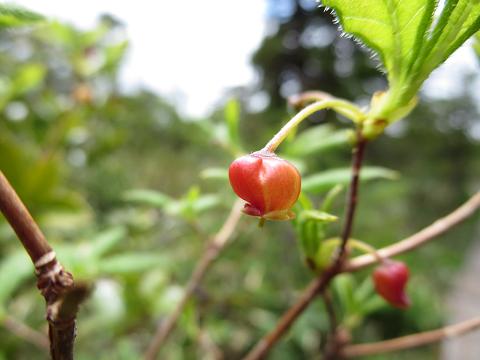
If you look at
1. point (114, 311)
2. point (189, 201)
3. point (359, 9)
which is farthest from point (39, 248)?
point (114, 311)

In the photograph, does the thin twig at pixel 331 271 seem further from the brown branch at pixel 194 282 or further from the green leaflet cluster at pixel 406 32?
the brown branch at pixel 194 282

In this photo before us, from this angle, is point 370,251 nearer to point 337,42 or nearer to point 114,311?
point 114,311

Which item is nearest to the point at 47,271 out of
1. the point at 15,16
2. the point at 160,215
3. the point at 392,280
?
the point at 15,16

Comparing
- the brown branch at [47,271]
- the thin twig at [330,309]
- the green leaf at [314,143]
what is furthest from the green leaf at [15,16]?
the green leaf at [314,143]

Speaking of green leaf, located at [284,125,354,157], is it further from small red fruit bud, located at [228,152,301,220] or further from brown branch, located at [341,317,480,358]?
small red fruit bud, located at [228,152,301,220]

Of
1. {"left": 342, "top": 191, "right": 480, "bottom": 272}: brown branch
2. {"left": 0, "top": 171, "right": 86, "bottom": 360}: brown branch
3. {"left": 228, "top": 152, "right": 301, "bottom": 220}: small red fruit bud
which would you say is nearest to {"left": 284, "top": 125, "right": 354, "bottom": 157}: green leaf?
{"left": 342, "top": 191, "right": 480, "bottom": 272}: brown branch
